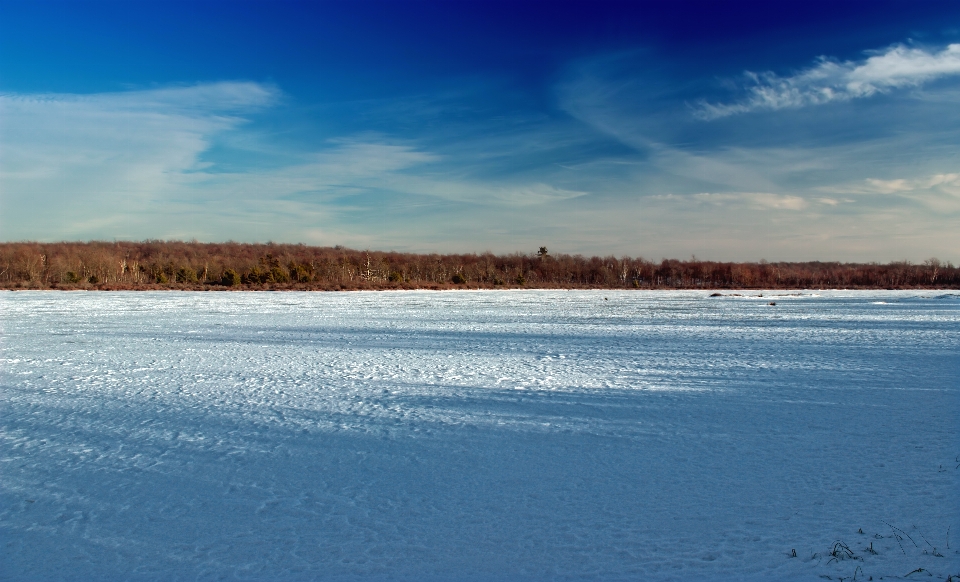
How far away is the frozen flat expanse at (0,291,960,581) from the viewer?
4.18m

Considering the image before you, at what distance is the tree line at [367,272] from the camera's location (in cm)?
6794

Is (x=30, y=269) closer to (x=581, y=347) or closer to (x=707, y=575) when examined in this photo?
(x=581, y=347)

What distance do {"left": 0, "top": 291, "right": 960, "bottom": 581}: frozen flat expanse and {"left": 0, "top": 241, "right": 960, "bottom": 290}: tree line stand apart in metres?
52.7

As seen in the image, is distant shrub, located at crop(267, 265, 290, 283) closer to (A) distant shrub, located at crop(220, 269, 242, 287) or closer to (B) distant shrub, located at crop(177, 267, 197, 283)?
(A) distant shrub, located at crop(220, 269, 242, 287)

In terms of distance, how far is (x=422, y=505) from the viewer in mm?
5039

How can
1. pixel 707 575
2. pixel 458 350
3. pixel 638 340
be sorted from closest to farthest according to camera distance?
pixel 707 575, pixel 458 350, pixel 638 340

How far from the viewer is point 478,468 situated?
5906 mm

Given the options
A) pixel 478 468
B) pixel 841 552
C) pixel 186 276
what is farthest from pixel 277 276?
pixel 841 552

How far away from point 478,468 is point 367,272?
87.3m

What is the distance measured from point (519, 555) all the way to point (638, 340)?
12780 mm

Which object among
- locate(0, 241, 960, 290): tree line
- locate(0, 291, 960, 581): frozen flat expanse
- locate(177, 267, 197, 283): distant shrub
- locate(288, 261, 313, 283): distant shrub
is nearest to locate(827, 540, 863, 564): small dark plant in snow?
locate(0, 291, 960, 581): frozen flat expanse

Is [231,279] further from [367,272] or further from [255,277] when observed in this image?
[367,272]

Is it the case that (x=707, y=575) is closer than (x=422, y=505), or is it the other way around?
(x=707, y=575)

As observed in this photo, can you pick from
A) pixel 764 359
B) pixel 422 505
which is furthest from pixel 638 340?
pixel 422 505
